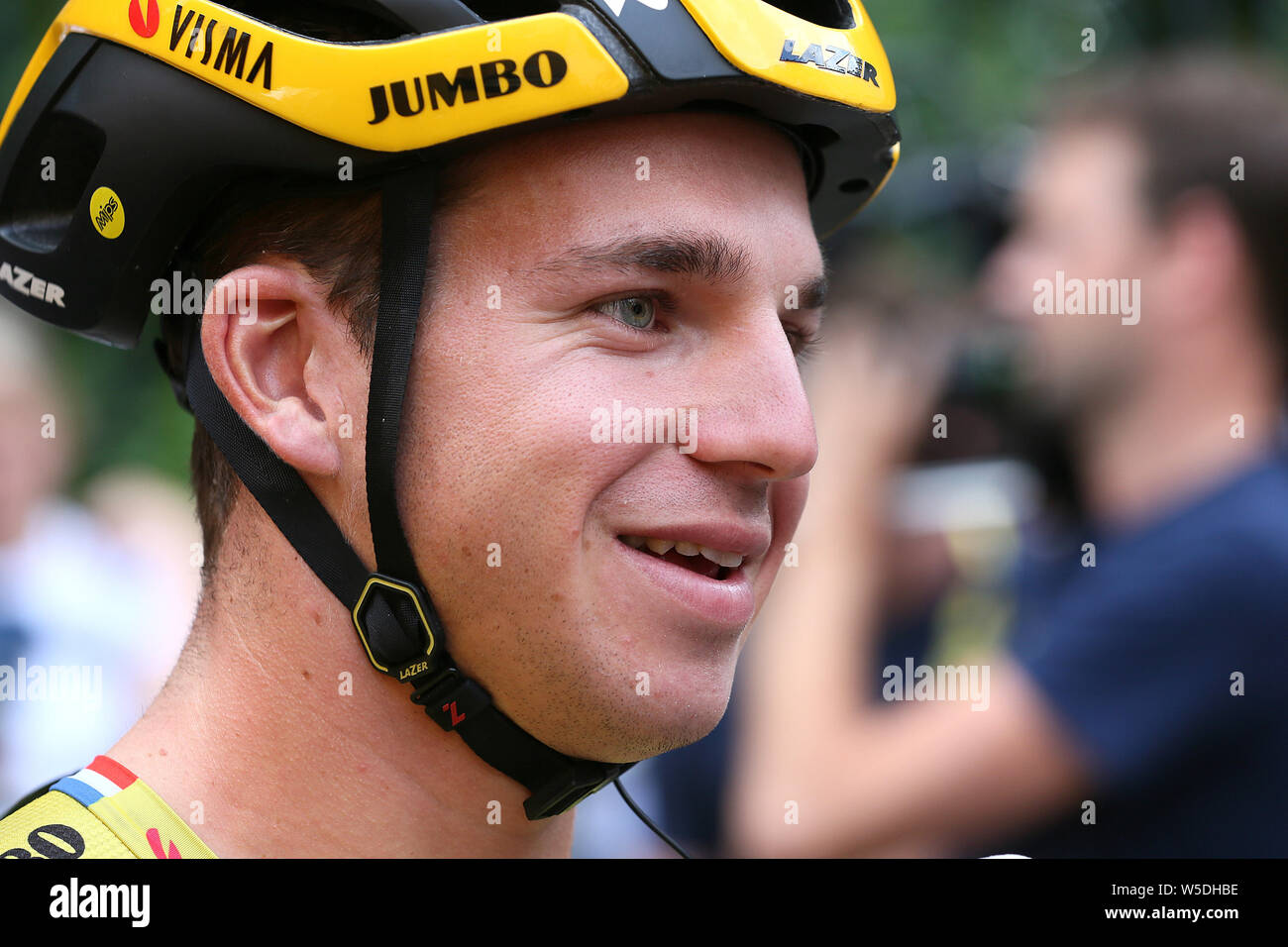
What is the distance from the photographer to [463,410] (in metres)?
2.38

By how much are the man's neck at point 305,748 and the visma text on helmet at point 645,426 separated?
0.59 m

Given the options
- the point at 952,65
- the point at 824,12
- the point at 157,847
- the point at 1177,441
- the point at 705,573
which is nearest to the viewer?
the point at 157,847

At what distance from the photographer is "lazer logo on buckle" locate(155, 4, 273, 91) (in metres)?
2.46

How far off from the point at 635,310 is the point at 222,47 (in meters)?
0.88

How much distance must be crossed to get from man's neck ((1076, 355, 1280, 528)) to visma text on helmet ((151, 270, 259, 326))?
8.78ft

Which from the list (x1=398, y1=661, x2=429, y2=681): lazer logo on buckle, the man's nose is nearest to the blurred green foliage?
the man's nose

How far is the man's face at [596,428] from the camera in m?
2.35

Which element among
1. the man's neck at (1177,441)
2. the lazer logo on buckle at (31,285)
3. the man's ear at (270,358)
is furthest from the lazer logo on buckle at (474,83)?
the man's neck at (1177,441)

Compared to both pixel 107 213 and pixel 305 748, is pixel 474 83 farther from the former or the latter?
pixel 305 748

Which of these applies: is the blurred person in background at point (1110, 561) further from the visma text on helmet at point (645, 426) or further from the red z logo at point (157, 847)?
the red z logo at point (157, 847)

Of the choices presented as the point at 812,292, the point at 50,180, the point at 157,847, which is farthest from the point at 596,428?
the point at 50,180

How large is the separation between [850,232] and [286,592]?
3539 millimetres
